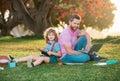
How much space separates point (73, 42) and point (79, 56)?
1.37ft

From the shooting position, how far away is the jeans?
944cm

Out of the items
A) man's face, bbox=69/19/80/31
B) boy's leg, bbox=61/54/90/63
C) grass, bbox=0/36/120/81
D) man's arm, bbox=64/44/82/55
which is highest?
man's face, bbox=69/19/80/31

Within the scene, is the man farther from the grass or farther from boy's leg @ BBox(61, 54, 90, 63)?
the grass

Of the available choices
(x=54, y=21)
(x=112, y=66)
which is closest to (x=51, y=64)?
(x=112, y=66)

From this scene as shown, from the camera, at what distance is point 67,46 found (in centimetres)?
929

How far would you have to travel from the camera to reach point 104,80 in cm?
735

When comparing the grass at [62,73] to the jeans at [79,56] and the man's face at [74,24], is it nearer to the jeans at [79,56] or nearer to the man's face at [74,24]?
the jeans at [79,56]

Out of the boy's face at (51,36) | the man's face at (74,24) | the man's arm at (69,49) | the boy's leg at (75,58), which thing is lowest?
the boy's leg at (75,58)

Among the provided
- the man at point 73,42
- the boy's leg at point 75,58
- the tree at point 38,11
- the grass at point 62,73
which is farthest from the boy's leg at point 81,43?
the tree at point 38,11


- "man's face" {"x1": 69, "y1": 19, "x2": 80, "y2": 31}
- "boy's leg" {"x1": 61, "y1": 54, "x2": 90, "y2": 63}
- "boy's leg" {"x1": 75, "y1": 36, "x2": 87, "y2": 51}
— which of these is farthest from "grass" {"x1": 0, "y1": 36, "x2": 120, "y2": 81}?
"man's face" {"x1": 69, "y1": 19, "x2": 80, "y2": 31}

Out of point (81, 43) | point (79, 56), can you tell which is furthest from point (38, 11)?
point (79, 56)

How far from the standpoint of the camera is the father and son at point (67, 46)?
9328 millimetres

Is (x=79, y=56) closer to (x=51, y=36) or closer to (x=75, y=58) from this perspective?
(x=75, y=58)

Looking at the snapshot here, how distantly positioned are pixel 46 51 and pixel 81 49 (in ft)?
3.12
